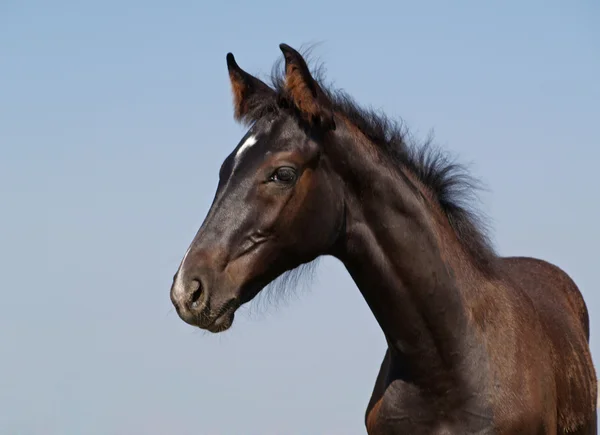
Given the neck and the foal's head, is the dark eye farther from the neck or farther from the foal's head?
the neck

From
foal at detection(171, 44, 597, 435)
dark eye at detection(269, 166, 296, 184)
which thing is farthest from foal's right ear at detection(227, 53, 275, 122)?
dark eye at detection(269, 166, 296, 184)

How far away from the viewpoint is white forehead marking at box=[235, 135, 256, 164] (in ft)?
18.8

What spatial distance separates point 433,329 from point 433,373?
10.3 inches

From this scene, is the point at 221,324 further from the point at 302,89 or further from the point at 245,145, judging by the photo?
the point at 302,89

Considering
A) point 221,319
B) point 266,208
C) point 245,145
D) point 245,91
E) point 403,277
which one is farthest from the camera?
point 245,91

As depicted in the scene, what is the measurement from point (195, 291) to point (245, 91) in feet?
4.83

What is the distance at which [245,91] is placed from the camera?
6172mm

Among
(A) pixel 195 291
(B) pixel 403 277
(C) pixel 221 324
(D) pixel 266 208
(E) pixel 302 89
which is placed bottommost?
(C) pixel 221 324

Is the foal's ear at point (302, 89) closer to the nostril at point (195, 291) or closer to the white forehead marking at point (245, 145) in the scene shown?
the white forehead marking at point (245, 145)

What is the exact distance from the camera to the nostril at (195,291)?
532 cm

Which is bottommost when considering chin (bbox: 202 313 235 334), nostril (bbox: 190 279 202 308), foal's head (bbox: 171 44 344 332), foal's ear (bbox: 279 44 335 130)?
chin (bbox: 202 313 235 334)

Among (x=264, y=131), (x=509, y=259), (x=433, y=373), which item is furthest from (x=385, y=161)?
(x=509, y=259)

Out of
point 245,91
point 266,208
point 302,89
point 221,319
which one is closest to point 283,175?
point 266,208

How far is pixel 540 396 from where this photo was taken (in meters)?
5.92
